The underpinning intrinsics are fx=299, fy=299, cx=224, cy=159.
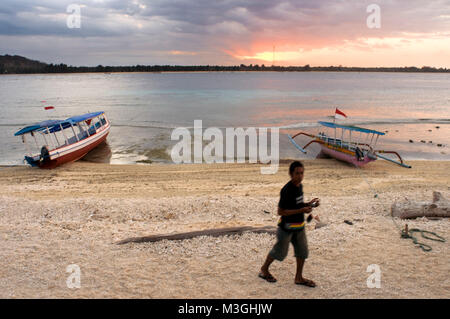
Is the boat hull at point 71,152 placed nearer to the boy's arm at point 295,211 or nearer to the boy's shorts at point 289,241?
the boy's shorts at point 289,241

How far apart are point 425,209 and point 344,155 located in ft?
27.7

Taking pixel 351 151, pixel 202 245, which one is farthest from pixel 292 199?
pixel 351 151

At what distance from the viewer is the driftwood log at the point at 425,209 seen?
24.9ft

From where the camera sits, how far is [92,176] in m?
14.2

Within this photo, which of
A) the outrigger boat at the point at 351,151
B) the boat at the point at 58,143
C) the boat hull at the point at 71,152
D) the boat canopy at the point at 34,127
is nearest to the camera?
the outrigger boat at the point at 351,151

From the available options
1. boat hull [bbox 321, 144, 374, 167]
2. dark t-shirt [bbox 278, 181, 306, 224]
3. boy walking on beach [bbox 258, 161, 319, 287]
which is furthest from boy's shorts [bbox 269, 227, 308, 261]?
boat hull [bbox 321, 144, 374, 167]

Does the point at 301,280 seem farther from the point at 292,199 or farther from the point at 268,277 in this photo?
the point at 292,199

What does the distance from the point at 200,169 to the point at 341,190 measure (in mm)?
6826

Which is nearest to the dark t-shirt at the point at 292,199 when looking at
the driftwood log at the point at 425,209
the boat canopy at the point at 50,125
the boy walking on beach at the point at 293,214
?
the boy walking on beach at the point at 293,214

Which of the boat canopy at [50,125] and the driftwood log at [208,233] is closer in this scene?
the driftwood log at [208,233]

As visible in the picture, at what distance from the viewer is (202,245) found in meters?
6.37

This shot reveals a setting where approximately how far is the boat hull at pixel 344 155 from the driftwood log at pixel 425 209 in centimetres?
711

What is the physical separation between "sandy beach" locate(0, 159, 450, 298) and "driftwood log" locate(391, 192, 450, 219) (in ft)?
0.88
